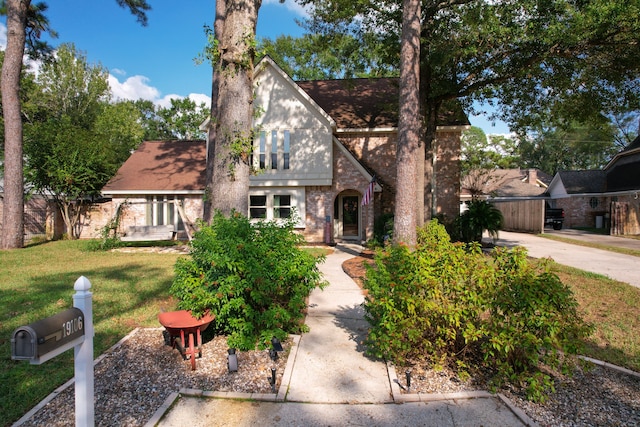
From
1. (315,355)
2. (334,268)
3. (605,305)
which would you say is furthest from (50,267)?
(605,305)

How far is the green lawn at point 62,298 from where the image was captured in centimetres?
354

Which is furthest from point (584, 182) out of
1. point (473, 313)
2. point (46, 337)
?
Answer: point (46, 337)

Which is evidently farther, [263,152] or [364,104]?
[364,104]

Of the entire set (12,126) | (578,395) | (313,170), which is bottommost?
(578,395)

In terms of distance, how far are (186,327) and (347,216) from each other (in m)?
14.0

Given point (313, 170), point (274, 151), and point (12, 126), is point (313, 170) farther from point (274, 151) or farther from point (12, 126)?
point (12, 126)

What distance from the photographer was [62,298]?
6516mm

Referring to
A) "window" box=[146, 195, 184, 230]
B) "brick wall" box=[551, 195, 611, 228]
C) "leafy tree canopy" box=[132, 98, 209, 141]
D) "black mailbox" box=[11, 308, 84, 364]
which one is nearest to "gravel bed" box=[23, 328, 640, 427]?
"black mailbox" box=[11, 308, 84, 364]

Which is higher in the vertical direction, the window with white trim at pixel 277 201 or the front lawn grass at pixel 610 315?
the window with white trim at pixel 277 201

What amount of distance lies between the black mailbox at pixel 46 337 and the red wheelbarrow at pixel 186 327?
164 cm

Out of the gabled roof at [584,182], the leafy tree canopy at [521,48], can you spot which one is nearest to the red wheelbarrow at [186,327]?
the leafy tree canopy at [521,48]

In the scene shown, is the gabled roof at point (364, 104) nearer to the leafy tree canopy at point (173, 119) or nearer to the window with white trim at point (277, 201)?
the window with white trim at point (277, 201)

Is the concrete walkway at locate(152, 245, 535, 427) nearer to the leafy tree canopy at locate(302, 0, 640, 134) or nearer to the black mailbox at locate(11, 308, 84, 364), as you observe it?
the black mailbox at locate(11, 308, 84, 364)

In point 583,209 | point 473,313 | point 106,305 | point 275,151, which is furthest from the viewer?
point 583,209
